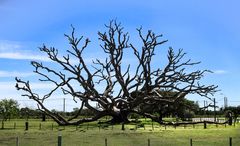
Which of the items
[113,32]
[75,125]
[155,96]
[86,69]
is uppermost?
[113,32]

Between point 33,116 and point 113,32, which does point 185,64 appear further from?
point 33,116

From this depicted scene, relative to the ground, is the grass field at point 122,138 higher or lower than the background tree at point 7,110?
lower

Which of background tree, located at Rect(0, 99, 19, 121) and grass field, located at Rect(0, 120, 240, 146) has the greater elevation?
background tree, located at Rect(0, 99, 19, 121)

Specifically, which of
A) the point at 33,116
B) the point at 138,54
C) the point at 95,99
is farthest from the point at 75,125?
the point at 33,116

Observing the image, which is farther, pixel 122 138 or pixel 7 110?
pixel 7 110

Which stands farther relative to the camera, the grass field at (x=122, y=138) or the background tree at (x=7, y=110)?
the background tree at (x=7, y=110)

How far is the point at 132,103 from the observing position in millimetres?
43000

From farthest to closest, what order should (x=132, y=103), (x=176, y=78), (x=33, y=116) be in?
(x=33, y=116)
(x=176, y=78)
(x=132, y=103)

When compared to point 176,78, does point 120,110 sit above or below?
below

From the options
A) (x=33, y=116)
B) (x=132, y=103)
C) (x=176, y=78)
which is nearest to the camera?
(x=132, y=103)

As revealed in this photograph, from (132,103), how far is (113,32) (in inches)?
341

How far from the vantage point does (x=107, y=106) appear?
4334cm

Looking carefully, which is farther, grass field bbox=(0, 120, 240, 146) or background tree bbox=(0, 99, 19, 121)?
background tree bbox=(0, 99, 19, 121)

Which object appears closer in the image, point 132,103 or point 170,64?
point 132,103
